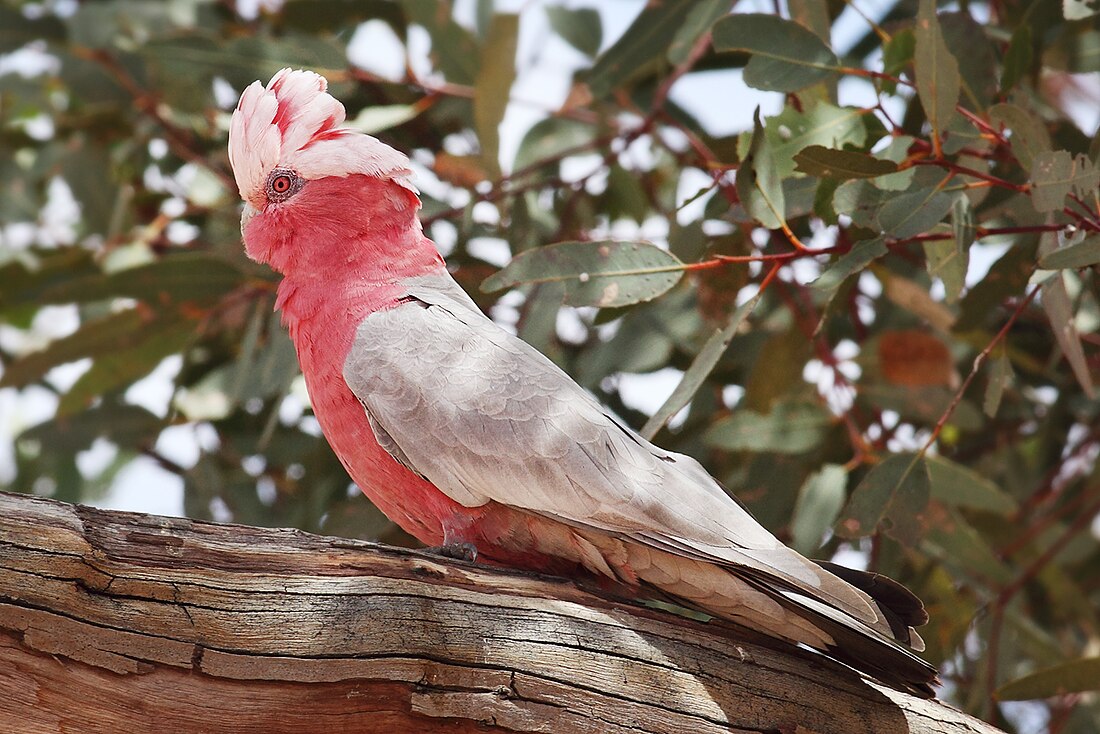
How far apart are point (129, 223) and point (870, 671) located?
3068 mm

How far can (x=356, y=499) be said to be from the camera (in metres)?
3.34

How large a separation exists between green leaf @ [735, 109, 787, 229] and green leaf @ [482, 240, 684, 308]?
0.20 m

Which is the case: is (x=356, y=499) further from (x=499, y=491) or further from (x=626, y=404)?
(x=499, y=491)

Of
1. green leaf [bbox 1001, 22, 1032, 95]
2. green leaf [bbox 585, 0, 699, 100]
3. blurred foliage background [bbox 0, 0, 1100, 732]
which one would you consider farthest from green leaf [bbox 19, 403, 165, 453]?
green leaf [bbox 1001, 22, 1032, 95]

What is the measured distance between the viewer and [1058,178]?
2.07 meters

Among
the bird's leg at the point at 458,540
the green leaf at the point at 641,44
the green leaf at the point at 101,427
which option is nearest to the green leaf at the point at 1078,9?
the green leaf at the point at 641,44

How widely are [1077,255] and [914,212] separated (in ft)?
0.97

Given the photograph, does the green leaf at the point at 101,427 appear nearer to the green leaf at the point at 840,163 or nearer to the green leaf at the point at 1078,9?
the green leaf at the point at 840,163

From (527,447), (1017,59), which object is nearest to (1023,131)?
(1017,59)

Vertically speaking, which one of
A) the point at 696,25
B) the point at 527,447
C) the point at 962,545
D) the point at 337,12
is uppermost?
the point at 337,12

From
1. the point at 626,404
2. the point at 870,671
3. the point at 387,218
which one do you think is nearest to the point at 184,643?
the point at 387,218

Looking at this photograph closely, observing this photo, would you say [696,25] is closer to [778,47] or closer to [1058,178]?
[778,47]

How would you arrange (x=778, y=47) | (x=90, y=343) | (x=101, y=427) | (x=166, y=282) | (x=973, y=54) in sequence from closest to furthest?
(x=778, y=47) < (x=973, y=54) < (x=166, y=282) < (x=90, y=343) < (x=101, y=427)

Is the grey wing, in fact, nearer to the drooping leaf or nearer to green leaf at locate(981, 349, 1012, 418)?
green leaf at locate(981, 349, 1012, 418)
